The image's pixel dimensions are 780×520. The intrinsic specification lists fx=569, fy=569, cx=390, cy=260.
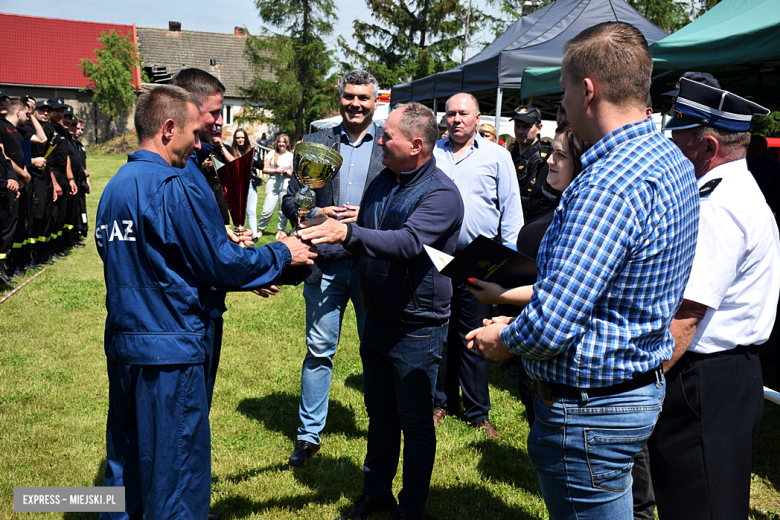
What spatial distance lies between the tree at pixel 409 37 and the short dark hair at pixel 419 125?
100 feet

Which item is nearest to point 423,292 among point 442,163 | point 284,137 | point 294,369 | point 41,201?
point 442,163

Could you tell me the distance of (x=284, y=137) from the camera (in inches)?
529

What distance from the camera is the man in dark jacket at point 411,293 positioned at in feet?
10.0

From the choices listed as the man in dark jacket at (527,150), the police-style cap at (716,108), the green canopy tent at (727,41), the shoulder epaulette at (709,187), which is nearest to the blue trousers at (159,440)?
the shoulder epaulette at (709,187)

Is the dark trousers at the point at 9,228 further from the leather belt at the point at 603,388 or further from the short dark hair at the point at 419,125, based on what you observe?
the leather belt at the point at 603,388

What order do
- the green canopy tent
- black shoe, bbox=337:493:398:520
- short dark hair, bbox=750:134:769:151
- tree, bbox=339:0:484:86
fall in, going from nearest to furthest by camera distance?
black shoe, bbox=337:493:398:520 → the green canopy tent → short dark hair, bbox=750:134:769:151 → tree, bbox=339:0:484:86

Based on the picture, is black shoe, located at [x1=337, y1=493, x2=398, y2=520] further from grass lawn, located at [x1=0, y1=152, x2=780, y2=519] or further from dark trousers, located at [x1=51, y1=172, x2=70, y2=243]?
dark trousers, located at [x1=51, y1=172, x2=70, y2=243]

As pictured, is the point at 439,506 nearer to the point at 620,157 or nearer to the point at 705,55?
the point at 620,157

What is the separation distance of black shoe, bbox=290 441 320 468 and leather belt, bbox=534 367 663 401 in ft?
8.31

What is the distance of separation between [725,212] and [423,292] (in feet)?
4.80

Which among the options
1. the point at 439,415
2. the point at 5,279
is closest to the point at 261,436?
the point at 439,415

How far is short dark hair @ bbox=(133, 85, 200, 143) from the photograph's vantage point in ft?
7.84

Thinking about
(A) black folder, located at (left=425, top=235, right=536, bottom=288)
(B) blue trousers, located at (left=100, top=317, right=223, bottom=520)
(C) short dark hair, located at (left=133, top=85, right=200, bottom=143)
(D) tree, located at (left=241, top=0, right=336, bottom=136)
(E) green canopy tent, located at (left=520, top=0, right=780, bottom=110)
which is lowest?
(B) blue trousers, located at (left=100, top=317, right=223, bottom=520)

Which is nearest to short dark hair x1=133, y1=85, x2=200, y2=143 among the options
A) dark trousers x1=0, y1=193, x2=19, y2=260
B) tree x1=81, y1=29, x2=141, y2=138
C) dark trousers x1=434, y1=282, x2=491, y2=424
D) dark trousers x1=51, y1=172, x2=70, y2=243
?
dark trousers x1=434, y1=282, x2=491, y2=424
